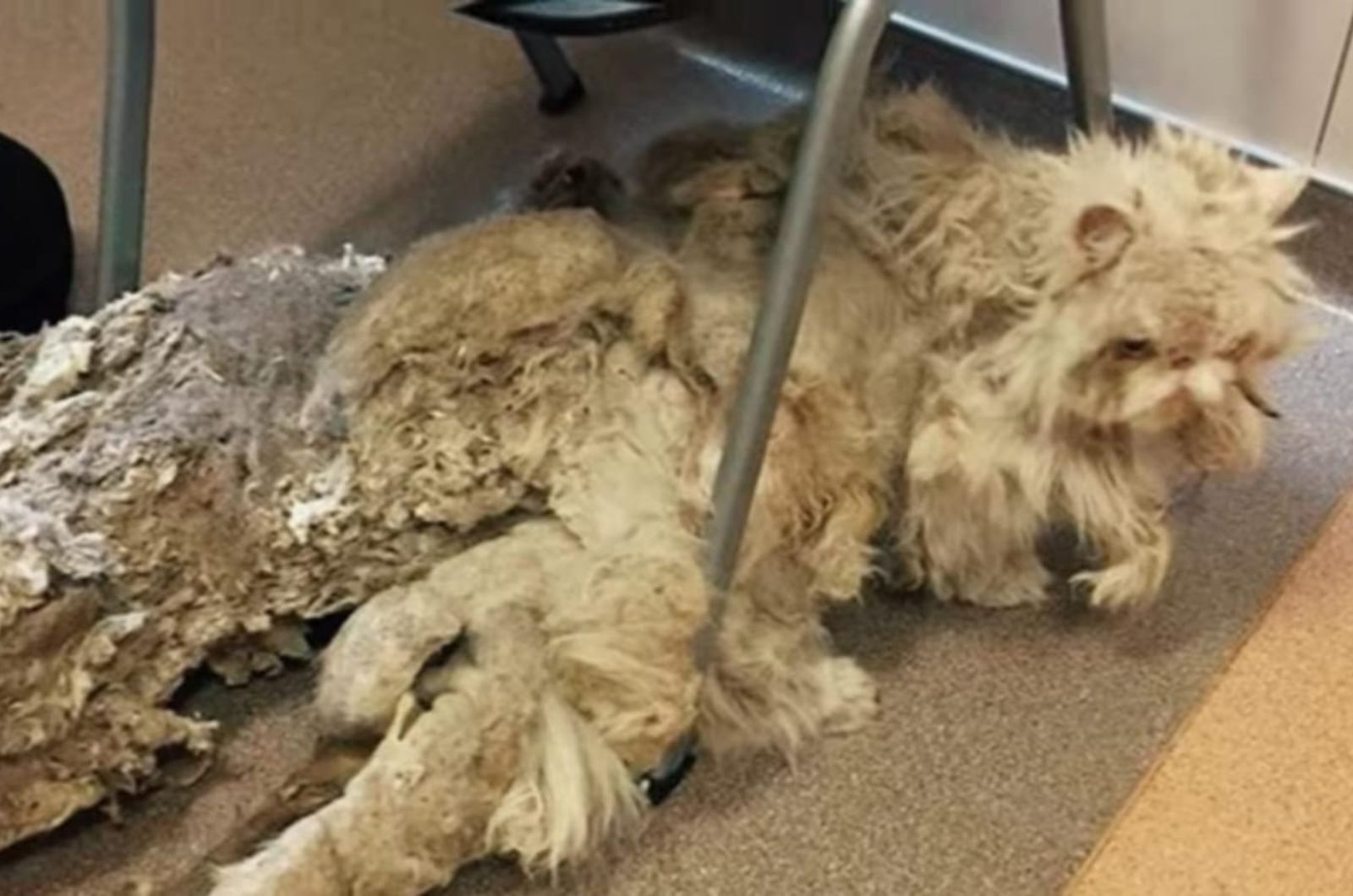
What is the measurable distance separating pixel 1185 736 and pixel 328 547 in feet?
1.88

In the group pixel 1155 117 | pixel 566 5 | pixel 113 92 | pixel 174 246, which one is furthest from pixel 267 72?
pixel 1155 117

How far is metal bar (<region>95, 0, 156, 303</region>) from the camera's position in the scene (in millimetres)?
1408

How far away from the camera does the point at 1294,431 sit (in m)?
1.52

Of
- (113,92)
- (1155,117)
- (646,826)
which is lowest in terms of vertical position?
(646,826)

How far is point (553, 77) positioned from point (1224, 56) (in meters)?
0.57

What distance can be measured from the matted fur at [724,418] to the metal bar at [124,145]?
30 centimetres

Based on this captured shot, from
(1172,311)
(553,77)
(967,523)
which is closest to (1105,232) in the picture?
(1172,311)

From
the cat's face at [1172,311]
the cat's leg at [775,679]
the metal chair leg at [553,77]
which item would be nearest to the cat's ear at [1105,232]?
the cat's face at [1172,311]

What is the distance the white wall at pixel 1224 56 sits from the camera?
1.58 metres

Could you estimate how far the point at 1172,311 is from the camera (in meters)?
1.20

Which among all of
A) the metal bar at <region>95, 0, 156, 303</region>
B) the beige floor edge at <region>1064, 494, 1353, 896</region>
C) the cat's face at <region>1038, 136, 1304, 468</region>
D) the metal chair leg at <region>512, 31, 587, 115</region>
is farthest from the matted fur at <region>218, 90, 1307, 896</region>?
the metal chair leg at <region>512, 31, 587, 115</region>

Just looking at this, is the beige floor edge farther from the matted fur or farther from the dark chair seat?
the dark chair seat

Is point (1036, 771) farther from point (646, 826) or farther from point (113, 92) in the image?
point (113, 92)

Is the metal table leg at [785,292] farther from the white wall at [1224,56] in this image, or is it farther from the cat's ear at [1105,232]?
the white wall at [1224,56]
